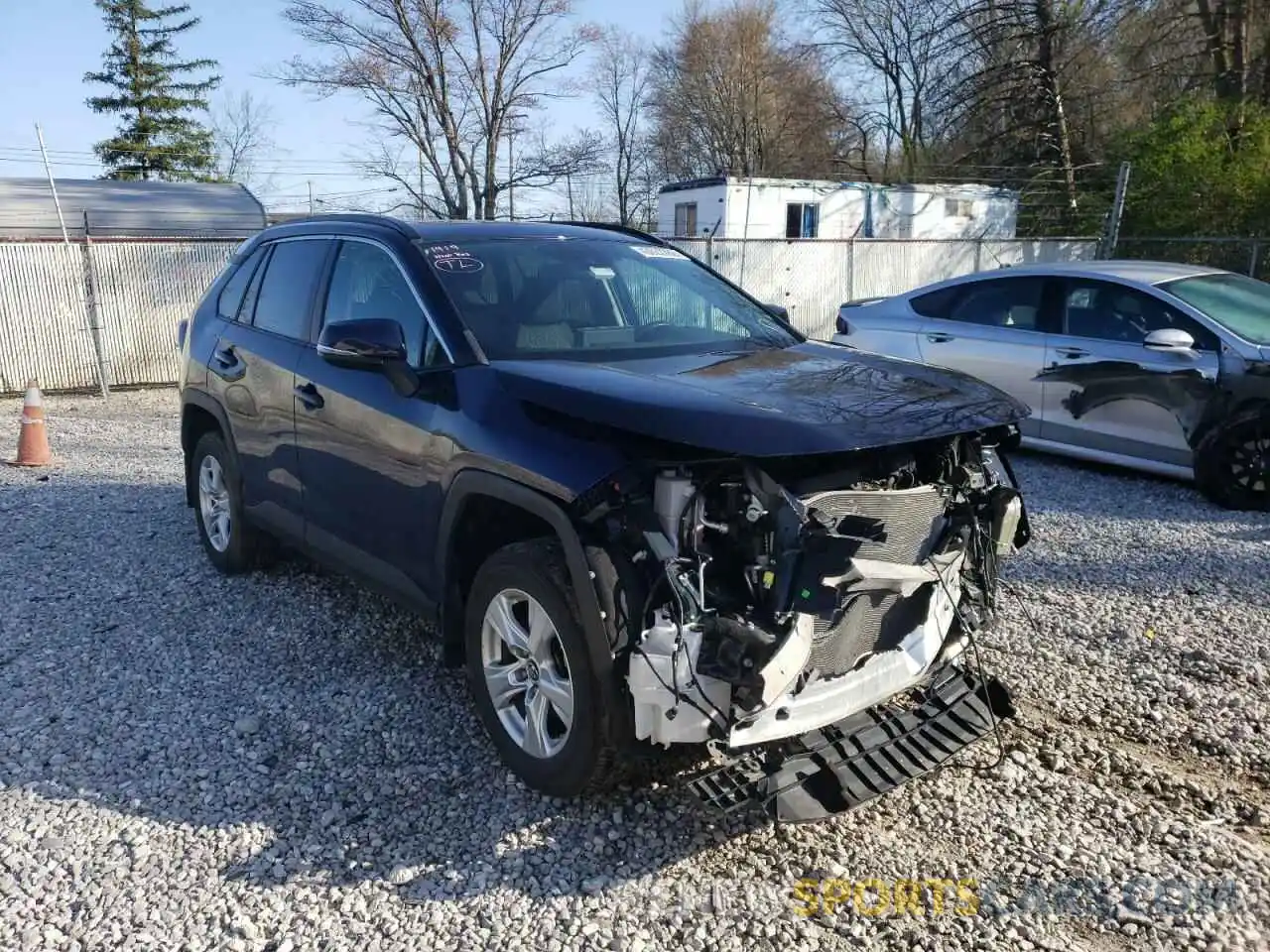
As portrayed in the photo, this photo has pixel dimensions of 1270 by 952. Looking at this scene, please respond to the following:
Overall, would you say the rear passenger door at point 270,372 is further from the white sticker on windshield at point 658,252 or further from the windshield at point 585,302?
the white sticker on windshield at point 658,252

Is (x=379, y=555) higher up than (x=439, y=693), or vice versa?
Answer: (x=379, y=555)

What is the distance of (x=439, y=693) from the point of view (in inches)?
164

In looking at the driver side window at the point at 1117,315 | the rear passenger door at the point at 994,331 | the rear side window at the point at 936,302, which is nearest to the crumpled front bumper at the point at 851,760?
the driver side window at the point at 1117,315

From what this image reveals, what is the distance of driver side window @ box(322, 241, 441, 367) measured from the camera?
3869 mm

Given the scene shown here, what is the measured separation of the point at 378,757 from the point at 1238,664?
3600mm

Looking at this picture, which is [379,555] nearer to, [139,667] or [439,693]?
[439,693]

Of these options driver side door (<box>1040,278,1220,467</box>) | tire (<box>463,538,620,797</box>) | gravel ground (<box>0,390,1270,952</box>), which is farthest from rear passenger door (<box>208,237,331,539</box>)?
driver side door (<box>1040,278,1220,467</box>)

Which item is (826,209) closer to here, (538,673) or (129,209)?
(129,209)

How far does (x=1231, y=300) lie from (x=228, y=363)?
6726mm

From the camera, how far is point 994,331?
8.21 metres

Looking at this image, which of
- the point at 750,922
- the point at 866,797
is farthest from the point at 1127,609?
the point at 750,922

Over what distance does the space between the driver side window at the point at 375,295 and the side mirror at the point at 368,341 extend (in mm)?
173

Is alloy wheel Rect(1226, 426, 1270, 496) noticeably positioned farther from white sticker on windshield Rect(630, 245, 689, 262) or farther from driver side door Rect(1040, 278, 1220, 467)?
white sticker on windshield Rect(630, 245, 689, 262)

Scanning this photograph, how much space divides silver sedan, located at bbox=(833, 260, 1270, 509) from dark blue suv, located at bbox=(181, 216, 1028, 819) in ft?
12.3
